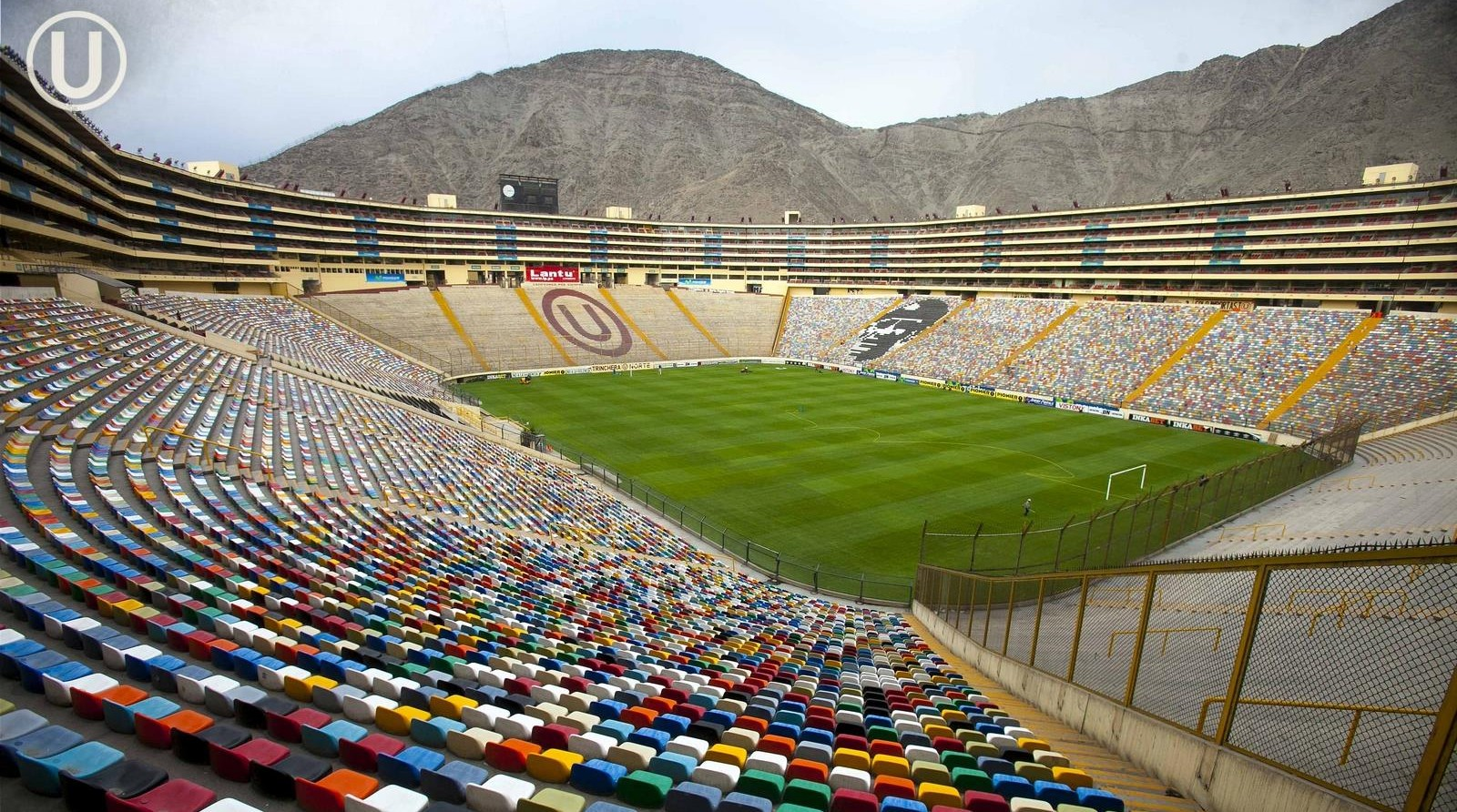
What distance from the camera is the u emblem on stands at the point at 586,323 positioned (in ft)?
216

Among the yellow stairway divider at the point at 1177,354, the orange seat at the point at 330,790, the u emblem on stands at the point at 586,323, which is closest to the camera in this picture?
the orange seat at the point at 330,790

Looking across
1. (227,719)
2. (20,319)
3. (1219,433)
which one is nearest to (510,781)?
(227,719)

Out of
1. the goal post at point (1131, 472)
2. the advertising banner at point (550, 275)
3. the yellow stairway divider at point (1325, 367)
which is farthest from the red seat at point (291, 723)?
the advertising banner at point (550, 275)

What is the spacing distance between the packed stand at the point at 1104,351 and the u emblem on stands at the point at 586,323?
37.3m

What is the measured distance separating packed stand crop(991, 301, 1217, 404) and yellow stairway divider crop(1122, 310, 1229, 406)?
33 centimetres

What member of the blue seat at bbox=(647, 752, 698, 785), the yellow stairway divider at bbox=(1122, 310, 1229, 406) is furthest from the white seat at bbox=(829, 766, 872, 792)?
the yellow stairway divider at bbox=(1122, 310, 1229, 406)

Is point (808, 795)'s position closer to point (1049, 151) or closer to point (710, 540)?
point (710, 540)

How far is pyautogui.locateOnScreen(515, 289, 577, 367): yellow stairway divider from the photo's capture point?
205ft

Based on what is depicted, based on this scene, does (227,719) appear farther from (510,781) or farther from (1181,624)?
(1181,624)

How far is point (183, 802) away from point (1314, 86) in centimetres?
20983

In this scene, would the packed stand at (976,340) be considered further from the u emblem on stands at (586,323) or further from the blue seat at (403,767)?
the blue seat at (403,767)

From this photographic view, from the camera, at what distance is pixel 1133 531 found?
61.7 ft

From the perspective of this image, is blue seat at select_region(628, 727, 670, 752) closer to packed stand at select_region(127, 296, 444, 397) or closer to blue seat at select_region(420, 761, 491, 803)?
blue seat at select_region(420, 761, 491, 803)

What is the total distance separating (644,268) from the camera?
323ft
